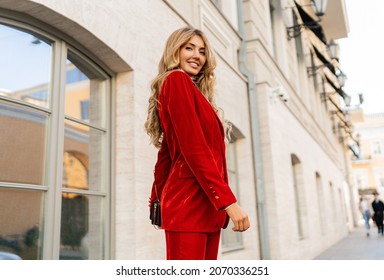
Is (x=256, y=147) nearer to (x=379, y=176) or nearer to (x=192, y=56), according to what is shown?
(x=192, y=56)

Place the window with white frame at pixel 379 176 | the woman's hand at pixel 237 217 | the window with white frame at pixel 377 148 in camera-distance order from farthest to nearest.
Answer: the window with white frame at pixel 379 176, the window with white frame at pixel 377 148, the woman's hand at pixel 237 217

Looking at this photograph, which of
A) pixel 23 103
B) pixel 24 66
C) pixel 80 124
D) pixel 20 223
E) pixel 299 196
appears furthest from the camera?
pixel 299 196

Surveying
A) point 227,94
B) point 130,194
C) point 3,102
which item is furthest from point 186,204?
point 227,94

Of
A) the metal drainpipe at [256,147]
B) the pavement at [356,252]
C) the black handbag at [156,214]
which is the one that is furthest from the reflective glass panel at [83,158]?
the pavement at [356,252]

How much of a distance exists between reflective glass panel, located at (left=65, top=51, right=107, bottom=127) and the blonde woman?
60.3 inches

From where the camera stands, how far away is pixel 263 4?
8797 mm

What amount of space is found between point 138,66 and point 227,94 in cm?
256

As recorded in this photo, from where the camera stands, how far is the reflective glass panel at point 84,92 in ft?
10.0

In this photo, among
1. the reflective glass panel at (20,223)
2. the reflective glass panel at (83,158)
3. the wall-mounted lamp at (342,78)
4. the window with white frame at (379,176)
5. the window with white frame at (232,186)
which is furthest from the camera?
the window with white frame at (379,176)

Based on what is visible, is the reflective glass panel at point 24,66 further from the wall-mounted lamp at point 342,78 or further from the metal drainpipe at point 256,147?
the wall-mounted lamp at point 342,78

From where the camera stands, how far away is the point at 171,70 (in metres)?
1.76

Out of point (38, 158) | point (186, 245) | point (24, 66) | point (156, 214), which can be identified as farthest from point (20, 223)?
point (186, 245)

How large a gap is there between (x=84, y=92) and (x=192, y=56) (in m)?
1.70

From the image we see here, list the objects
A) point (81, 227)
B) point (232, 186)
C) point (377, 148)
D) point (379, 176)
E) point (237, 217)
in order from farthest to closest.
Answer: point (379, 176)
point (377, 148)
point (232, 186)
point (81, 227)
point (237, 217)
